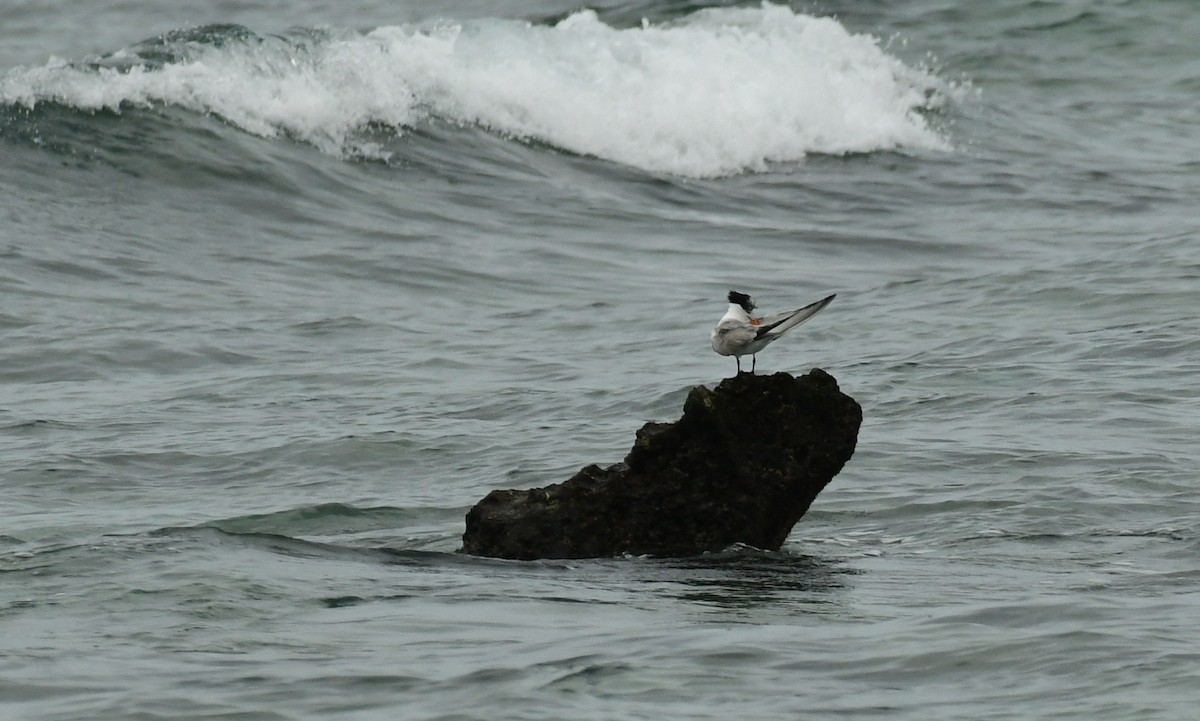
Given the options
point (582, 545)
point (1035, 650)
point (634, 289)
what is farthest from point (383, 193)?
point (1035, 650)

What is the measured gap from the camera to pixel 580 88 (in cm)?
2248

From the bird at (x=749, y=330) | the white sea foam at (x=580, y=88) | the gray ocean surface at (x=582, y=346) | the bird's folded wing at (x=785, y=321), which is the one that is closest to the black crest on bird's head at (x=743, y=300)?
the bird at (x=749, y=330)

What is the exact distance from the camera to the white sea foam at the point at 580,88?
19641 millimetres

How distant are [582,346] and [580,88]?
9.59 m

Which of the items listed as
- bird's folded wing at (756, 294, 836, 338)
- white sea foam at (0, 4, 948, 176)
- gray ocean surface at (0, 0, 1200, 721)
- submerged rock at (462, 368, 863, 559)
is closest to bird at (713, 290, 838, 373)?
bird's folded wing at (756, 294, 836, 338)

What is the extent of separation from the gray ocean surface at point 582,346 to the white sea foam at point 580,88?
68 mm

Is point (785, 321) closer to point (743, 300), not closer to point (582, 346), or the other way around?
point (743, 300)

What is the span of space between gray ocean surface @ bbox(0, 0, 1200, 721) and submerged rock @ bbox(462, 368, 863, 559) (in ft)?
0.48

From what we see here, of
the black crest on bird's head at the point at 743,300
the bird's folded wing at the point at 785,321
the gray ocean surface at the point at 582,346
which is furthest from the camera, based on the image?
the black crest on bird's head at the point at 743,300

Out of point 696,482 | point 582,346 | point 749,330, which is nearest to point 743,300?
point 749,330

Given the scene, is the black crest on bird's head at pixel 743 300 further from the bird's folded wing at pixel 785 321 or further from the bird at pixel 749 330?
the bird's folded wing at pixel 785 321

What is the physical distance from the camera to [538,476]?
10.1 meters

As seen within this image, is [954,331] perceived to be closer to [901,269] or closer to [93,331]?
[901,269]

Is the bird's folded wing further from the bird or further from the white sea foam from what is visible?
the white sea foam
